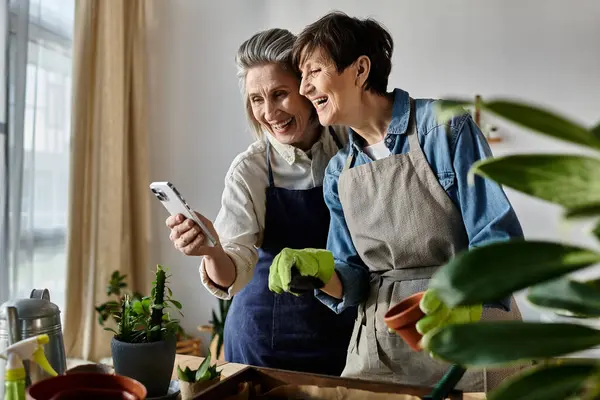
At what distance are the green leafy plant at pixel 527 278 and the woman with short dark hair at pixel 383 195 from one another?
2.87ft

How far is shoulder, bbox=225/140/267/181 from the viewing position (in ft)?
5.68

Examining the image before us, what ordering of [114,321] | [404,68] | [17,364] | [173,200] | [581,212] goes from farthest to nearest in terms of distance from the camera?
[404,68] < [114,321] < [173,200] < [17,364] < [581,212]

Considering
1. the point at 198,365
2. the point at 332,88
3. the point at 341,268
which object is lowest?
the point at 198,365

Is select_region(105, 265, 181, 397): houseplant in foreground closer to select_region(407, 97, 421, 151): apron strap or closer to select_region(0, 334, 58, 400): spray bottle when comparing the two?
select_region(0, 334, 58, 400): spray bottle

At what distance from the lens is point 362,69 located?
144 cm

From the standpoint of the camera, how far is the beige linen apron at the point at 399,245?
4.34 feet

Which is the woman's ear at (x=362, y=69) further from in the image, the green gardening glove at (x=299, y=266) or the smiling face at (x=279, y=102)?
the green gardening glove at (x=299, y=266)

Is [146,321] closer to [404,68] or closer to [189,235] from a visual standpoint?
[189,235]

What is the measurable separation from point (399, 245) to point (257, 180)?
55cm

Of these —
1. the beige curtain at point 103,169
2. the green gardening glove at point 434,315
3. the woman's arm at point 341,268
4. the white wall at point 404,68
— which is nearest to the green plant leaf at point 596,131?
the green gardening glove at point 434,315

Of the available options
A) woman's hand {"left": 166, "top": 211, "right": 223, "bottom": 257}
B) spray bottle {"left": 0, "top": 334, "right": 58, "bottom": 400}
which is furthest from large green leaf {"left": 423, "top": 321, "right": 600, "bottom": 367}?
woman's hand {"left": 166, "top": 211, "right": 223, "bottom": 257}

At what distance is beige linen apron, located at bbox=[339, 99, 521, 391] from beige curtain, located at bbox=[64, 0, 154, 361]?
7.27 feet

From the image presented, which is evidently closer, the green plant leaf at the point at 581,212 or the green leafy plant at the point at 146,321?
the green plant leaf at the point at 581,212

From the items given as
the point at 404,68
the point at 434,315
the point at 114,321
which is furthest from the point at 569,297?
the point at 404,68
